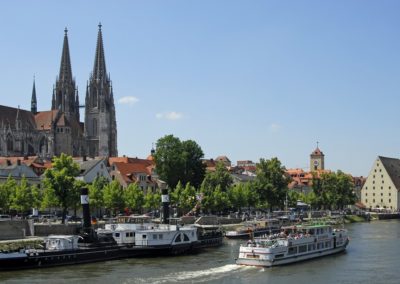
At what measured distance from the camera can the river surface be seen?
4966 centimetres

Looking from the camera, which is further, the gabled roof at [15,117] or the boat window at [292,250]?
the gabled roof at [15,117]

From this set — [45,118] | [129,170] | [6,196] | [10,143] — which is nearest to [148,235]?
[6,196]

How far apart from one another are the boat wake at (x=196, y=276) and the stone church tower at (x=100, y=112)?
13238cm

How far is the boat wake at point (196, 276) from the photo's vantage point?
48344mm

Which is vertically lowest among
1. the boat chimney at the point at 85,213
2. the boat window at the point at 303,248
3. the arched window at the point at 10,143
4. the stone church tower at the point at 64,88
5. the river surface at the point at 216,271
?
the river surface at the point at 216,271

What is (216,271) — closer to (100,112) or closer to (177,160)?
(177,160)

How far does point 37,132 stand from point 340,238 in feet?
387

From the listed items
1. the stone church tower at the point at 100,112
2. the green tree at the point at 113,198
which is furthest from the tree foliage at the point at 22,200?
the stone church tower at the point at 100,112

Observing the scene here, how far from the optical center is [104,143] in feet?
607

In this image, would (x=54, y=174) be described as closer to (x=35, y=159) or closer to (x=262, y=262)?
(x=262, y=262)

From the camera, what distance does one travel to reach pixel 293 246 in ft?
202

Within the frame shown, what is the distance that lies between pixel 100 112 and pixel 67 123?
1365 centimetres

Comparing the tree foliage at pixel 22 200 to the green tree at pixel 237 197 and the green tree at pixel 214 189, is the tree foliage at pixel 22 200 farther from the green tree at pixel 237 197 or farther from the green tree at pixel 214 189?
the green tree at pixel 237 197

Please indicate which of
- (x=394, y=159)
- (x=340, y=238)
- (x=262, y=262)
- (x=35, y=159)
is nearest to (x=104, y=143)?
(x=35, y=159)
